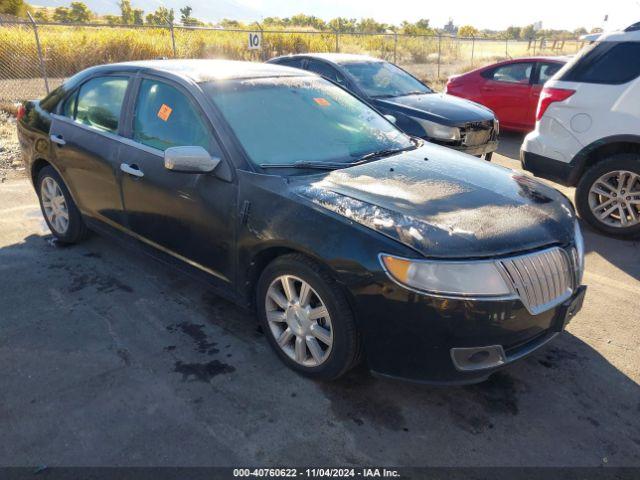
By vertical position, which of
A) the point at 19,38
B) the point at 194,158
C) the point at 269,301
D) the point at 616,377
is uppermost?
the point at 19,38

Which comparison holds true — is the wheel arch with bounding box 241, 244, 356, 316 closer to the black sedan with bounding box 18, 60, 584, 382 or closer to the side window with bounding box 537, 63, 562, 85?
the black sedan with bounding box 18, 60, 584, 382

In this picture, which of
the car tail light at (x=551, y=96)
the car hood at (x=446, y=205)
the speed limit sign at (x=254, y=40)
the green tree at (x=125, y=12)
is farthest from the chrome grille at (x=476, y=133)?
the green tree at (x=125, y=12)

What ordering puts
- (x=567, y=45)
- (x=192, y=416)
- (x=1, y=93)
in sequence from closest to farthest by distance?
(x=192, y=416) → (x=1, y=93) → (x=567, y=45)

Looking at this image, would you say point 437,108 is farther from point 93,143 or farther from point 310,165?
point 93,143

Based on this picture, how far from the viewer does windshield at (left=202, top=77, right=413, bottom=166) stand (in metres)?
3.27

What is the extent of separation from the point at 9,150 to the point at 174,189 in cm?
629

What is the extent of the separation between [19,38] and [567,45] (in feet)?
155

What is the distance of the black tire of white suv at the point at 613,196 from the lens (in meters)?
5.10

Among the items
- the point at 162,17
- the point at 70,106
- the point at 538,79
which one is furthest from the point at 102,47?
the point at 162,17

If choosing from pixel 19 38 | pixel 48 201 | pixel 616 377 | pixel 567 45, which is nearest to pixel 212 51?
pixel 19 38

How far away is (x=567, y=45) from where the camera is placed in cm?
4822

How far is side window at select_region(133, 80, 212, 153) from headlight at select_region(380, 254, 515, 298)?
1491mm

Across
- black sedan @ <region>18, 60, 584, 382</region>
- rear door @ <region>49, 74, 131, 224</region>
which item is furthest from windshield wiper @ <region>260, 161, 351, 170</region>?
rear door @ <region>49, 74, 131, 224</region>

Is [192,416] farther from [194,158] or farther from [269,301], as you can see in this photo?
[194,158]
